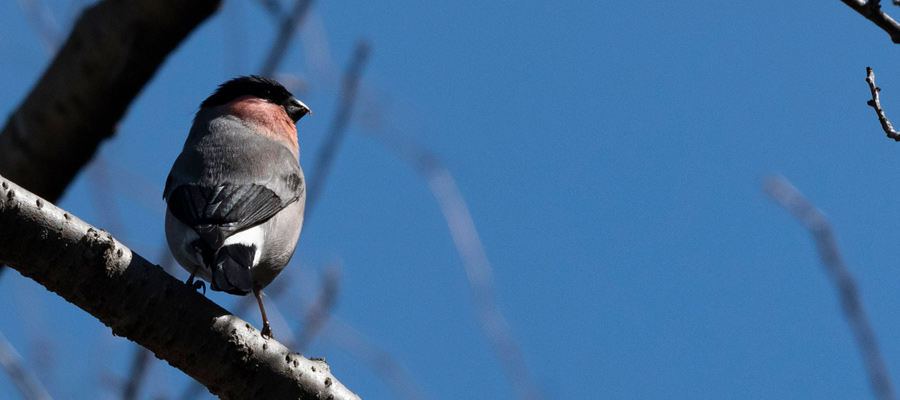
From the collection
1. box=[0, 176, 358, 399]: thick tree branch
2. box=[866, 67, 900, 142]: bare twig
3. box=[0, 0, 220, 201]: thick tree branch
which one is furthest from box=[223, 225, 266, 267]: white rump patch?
box=[866, 67, 900, 142]: bare twig

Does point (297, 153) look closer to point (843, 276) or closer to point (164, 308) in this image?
point (164, 308)

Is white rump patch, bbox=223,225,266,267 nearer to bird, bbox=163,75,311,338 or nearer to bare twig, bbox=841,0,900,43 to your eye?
bird, bbox=163,75,311,338

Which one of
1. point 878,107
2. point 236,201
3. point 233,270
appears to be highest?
point 878,107

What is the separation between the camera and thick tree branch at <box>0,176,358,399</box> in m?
2.22

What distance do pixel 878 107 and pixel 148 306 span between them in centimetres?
210

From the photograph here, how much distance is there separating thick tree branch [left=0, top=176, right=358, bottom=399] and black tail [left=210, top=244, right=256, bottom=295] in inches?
22.4

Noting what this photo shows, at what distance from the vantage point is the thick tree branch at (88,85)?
13.2ft

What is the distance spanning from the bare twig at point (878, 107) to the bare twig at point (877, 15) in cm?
27

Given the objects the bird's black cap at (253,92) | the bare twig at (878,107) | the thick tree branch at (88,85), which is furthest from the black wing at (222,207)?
the bare twig at (878,107)

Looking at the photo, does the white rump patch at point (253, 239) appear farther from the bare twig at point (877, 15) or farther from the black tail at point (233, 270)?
the bare twig at point (877, 15)

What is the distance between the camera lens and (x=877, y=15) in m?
2.05

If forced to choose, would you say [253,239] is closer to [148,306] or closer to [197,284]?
[197,284]

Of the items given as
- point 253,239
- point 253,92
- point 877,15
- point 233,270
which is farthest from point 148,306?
point 253,92

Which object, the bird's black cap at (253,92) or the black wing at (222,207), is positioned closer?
the black wing at (222,207)
